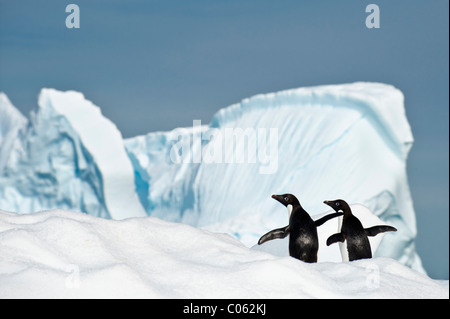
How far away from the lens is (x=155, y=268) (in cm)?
423

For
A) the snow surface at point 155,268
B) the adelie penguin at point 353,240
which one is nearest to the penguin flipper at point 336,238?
the adelie penguin at point 353,240

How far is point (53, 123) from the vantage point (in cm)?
1894

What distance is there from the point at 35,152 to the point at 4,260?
1547 centimetres

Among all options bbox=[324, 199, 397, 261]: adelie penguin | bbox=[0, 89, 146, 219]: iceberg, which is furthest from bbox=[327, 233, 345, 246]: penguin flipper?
bbox=[0, 89, 146, 219]: iceberg

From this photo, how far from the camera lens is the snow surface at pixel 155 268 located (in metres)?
3.81

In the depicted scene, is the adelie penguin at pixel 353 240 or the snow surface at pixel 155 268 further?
the adelie penguin at pixel 353 240

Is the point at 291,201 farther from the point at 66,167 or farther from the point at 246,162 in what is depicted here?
the point at 66,167

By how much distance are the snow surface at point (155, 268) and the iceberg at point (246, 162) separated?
10.1 metres

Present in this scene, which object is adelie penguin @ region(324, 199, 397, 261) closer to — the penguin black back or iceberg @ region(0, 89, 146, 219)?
the penguin black back

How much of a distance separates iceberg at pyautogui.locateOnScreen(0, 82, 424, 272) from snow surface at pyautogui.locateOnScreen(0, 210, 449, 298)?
10121 millimetres

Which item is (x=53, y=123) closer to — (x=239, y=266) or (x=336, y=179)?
(x=336, y=179)

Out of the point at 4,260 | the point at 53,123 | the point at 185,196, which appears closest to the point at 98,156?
the point at 53,123

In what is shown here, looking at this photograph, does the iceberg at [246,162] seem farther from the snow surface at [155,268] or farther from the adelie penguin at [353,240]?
the snow surface at [155,268]

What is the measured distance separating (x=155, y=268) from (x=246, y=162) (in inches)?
564
